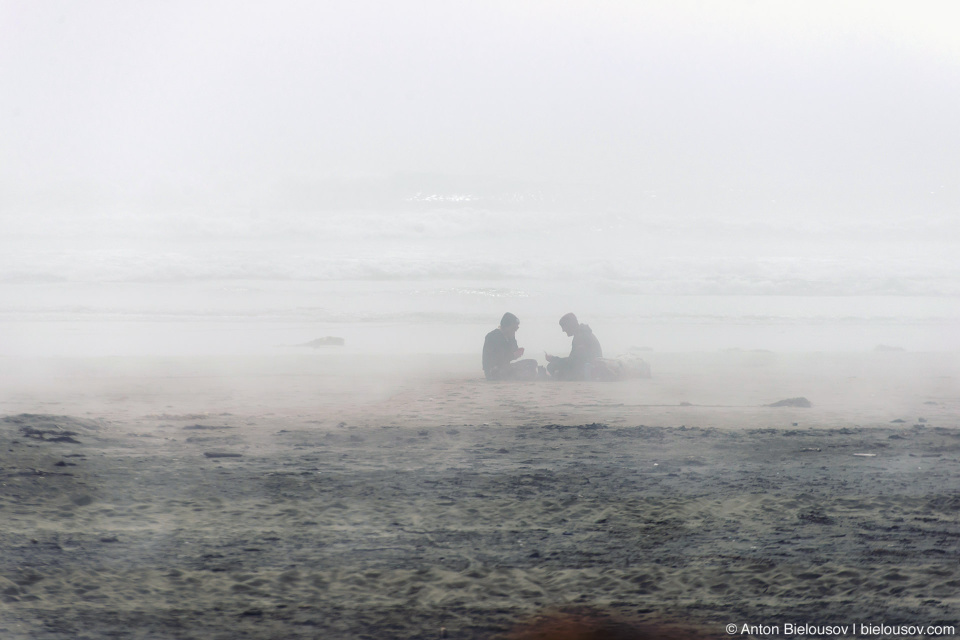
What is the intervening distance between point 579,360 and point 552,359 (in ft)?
1.53

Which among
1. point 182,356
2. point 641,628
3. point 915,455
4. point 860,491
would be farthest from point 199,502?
point 182,356

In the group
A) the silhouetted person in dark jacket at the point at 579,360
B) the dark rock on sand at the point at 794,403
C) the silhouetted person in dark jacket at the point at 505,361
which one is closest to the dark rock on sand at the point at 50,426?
the silhouetted person in dark jacket at the point at 505,361

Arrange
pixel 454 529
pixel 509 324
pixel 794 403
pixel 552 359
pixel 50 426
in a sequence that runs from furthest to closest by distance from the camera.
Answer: pixel 509 324, pixel 552 359, pixel 794 403, pixel 50 426, pixel 454 529

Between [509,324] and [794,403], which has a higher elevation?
[509,324]

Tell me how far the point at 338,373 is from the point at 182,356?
217 inches

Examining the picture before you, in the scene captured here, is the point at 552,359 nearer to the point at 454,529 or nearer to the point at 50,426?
the point at 50,426

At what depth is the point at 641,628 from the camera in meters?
3.76

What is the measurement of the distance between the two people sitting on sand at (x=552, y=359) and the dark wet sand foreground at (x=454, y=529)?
6.18 m

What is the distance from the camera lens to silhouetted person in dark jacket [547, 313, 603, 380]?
48.9 feet

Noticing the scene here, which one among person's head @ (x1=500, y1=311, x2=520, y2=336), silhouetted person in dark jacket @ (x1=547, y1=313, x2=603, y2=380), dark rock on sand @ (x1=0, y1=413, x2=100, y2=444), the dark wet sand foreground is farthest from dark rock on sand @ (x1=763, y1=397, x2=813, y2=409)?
dark rock on sand @ (x1=0, y1=413, x2=100, y2=444)

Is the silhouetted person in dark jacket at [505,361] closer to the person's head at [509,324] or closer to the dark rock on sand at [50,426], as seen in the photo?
the person's head at [509,324]

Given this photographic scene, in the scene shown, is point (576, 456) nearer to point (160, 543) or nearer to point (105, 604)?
point (160, 543)

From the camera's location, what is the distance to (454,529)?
5.22 metres

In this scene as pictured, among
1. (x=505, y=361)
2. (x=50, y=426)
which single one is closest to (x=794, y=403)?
(x=505, y=361)
